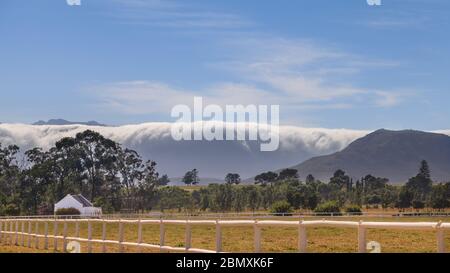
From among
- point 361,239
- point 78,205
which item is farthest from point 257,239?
point 78,205

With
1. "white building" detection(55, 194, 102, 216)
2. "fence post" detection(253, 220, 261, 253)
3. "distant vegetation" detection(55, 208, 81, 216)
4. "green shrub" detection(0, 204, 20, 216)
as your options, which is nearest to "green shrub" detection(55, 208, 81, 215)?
"distant vegetation" detection(55, 208, 81, 216)

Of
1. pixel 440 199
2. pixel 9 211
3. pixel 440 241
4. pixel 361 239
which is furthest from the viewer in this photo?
pixel 440 199

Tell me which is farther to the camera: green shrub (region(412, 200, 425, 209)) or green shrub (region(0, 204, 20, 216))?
green shrub (region(412, 200, 425, 209))

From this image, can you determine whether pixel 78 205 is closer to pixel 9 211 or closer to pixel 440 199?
pixel 9 211

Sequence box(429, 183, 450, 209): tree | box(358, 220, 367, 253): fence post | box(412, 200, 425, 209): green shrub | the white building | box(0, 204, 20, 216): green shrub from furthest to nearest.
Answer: box(412, 200, 425, 209): green shrub → box(429, 183, 450, 209): tree → the white building → box(0, 204, 20, 216): green shrub → box(358, 220, 367, 253): fence post

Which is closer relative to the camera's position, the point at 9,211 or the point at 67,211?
the point at 9,211

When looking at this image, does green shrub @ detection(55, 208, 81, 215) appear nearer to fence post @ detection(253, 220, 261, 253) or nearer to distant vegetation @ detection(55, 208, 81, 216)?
distant vegetation @ detection(55, 208, 81, 216)

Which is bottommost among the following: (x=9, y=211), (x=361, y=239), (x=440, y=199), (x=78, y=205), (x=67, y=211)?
(x=67, y=211)

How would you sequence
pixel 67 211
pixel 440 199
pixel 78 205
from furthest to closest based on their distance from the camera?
pixel 440 199, pixel 78 205, pixel 67 211

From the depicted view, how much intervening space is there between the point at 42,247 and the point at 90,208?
4816 inches

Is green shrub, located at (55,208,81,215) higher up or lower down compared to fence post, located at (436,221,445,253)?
lower down

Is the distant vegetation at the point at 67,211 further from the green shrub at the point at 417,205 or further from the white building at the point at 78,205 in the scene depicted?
the green shrub at the point at 417,205
